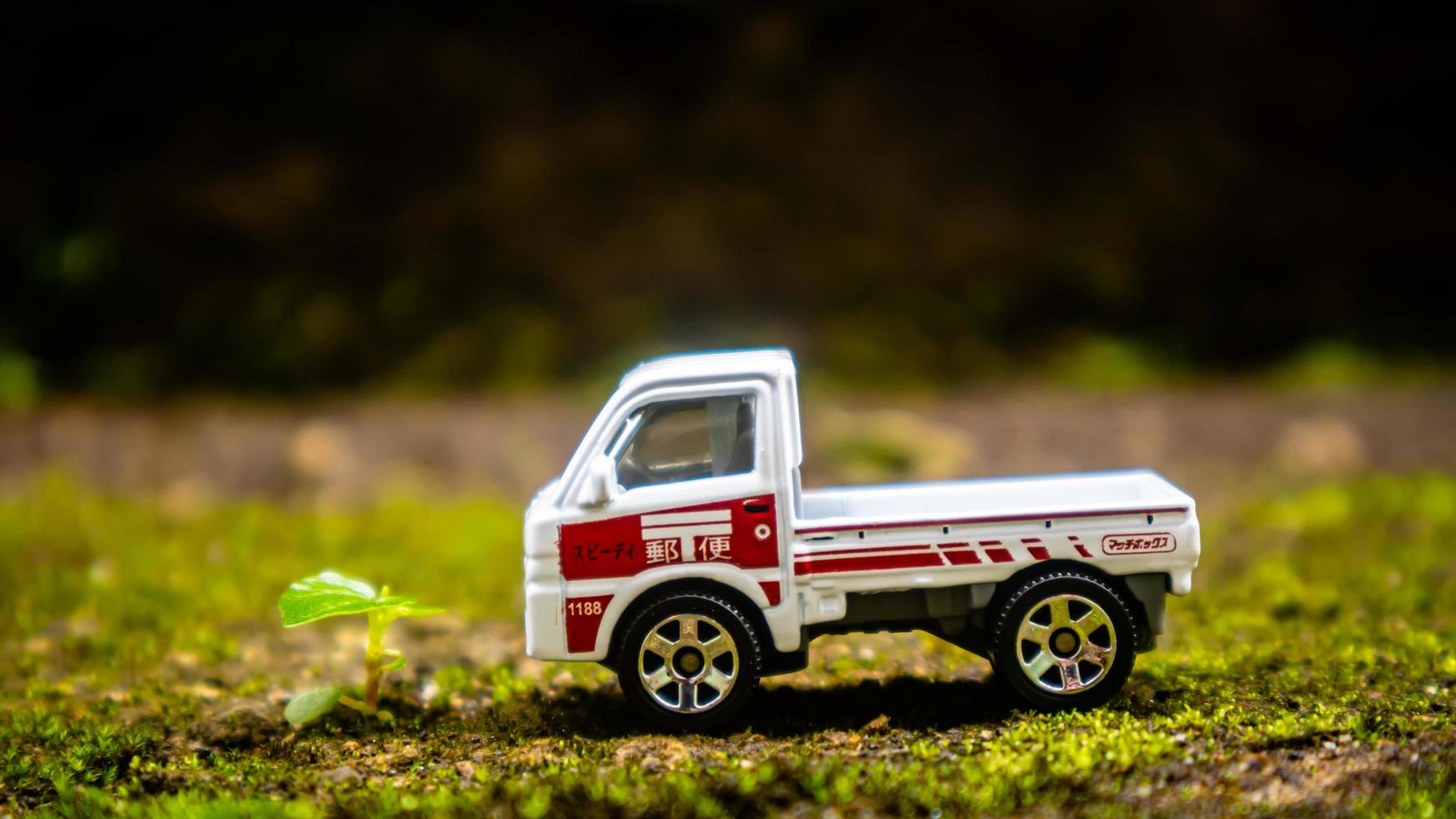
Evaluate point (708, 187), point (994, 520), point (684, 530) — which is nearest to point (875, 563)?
point (994, 520)

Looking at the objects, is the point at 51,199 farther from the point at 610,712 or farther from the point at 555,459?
the point at 610,712

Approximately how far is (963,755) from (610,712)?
5.03ft

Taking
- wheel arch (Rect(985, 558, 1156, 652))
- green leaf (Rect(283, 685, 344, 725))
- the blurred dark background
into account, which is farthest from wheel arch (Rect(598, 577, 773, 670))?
the blurred dark background

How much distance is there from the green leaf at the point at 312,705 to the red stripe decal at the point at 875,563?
2.06 metres

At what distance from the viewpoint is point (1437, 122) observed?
47.1 ft

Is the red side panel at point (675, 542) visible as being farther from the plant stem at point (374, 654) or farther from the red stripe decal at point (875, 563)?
the plant stem at point (374, 654)

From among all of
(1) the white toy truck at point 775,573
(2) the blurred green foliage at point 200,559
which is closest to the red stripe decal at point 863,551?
(1) the white toy truck at point 775,573

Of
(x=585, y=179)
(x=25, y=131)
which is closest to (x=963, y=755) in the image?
(x=585, y=179)

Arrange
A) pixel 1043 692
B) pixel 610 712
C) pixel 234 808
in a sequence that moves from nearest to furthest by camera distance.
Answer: pixel 234 808, pixel 1043 692, pixel 610 712

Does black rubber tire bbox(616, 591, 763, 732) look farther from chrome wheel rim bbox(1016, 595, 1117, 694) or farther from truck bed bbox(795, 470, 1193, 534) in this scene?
chrome wheel rim bbox(1016, 595, 1117, 694)

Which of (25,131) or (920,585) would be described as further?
(25,131)

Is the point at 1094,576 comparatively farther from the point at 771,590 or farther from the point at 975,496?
the point at 771,590

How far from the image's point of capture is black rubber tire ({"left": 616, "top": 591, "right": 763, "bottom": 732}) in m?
4.52

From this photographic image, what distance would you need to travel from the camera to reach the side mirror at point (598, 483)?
14.7ft
